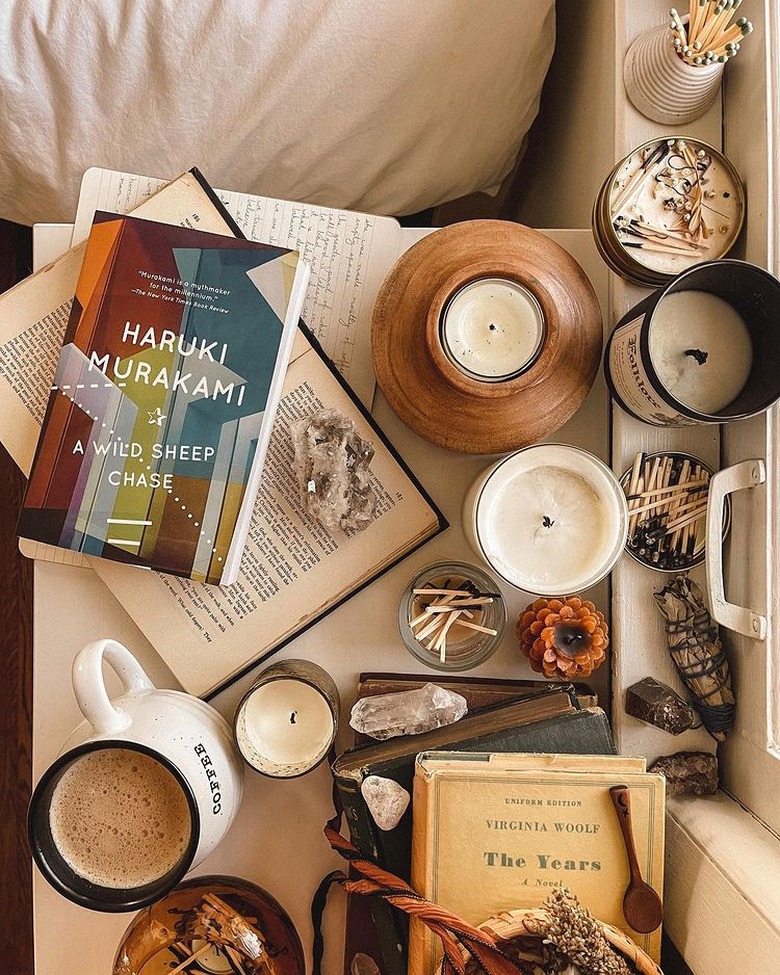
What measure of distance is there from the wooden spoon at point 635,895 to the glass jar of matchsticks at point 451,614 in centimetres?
20

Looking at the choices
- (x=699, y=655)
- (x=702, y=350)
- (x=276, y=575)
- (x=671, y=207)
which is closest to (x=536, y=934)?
(x=699, y=655)

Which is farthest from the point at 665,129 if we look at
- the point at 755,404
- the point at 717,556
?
the point at 717,556

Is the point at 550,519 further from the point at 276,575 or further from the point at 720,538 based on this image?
the point at 276,575

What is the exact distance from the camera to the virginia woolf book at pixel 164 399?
30.2 inches

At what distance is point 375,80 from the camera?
90 centimetres

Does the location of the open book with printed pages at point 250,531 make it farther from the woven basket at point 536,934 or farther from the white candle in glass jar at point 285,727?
the woven basket at point 536,934

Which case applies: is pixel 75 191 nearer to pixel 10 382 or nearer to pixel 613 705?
pixel 10 382

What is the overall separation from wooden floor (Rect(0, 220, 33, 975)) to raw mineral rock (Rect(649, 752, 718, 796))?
1056 mm

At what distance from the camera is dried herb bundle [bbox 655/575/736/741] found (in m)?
0.73

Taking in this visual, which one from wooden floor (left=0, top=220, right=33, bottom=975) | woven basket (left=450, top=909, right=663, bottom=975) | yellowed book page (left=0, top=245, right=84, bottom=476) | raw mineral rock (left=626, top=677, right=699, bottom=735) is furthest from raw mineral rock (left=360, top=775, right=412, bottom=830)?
wooden floor (left=0, top=220, right=33, bottom=975)

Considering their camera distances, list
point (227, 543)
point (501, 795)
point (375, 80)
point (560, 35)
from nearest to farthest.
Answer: point (501, 795) → point (227, 543) → point (375, 80) → point (560, 35)

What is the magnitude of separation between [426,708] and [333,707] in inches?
3.5

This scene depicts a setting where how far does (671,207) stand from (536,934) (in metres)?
0.64

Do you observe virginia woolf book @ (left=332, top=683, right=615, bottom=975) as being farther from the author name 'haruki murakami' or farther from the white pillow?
the white pillow
